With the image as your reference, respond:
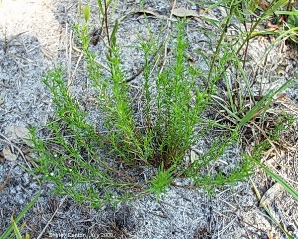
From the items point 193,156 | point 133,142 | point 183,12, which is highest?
point 183,12

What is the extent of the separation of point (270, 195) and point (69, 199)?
3.04 ft

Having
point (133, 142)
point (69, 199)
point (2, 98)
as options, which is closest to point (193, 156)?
point (133, 142)

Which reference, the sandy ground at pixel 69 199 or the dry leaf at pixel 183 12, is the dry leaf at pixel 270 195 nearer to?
the sandy ground at pixel 69 199

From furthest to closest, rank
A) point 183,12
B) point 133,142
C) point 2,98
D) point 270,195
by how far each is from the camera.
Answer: point 183,12, point 2,98, point 270,195, point 133,142

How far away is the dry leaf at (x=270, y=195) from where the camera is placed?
172cm

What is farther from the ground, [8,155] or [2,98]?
[2,98]

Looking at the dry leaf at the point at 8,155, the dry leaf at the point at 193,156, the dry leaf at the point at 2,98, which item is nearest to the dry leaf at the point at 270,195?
the dry leaf at the point at 193,156

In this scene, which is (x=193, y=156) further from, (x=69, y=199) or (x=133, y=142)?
(x=69, y=199)

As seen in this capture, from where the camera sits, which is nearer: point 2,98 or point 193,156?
point 193,156

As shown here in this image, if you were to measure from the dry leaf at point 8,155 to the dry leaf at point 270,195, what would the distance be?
117cm

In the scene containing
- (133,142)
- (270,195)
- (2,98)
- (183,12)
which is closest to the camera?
(133,142)

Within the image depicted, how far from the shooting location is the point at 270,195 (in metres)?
1.74

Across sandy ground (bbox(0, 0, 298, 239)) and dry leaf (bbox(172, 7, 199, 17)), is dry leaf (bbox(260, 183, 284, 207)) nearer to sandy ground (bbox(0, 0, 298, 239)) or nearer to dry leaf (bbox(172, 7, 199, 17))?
sandy ground (bbox(0, 0, 298, 239))

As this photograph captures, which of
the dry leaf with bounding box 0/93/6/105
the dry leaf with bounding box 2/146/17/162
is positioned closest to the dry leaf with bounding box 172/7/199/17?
the dry leaf with bounding box 0/93/6/105
